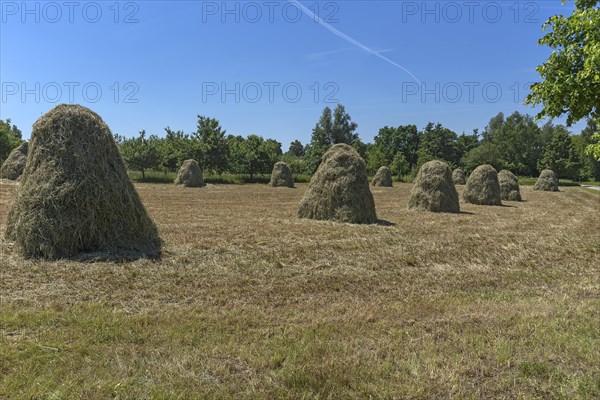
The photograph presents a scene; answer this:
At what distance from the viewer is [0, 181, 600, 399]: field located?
11.8ft

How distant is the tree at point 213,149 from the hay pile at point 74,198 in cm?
4069

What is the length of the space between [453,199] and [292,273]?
14284 millimetres

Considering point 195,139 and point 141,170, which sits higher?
point 195,139

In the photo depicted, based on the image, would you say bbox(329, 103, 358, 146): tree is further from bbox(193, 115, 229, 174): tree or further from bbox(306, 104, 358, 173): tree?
bbox(193, 115, 229, 174): tree

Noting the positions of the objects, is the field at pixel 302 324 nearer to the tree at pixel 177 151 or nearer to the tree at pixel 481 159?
the tree at pixel 177 151

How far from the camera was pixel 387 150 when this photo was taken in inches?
2876

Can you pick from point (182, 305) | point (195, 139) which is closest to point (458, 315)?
point (182, 305)

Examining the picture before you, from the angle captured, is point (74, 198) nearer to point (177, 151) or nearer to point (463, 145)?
point (177, 151)

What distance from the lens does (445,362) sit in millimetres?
4062

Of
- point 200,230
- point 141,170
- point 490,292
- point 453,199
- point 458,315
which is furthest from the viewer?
point 141,170

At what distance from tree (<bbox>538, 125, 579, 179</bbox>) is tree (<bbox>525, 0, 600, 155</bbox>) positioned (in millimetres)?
69692

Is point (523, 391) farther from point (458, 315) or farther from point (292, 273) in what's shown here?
point (292, 273)

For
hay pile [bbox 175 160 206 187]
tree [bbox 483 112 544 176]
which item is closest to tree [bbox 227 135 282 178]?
hay pile [bbox 175 160 206 187]

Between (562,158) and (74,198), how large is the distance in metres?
75.3
